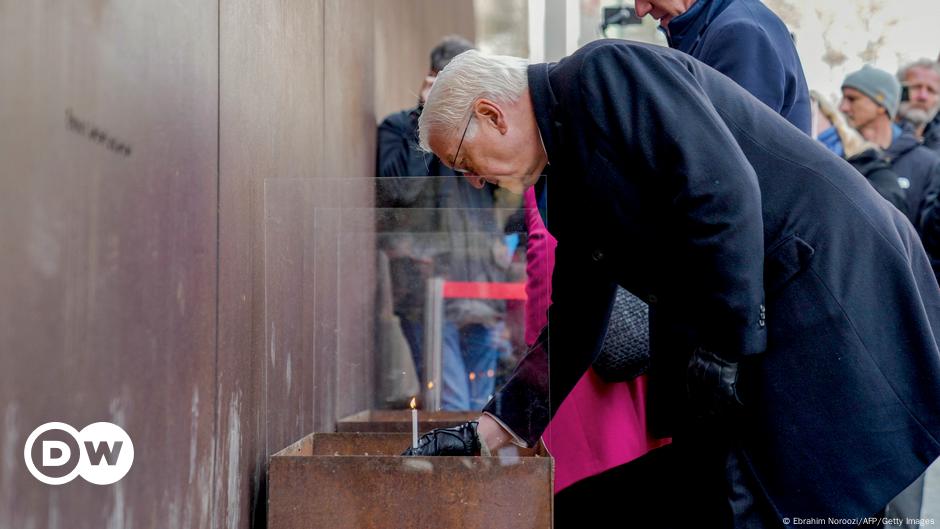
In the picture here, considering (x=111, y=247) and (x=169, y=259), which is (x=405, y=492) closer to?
(x=169, y=259)

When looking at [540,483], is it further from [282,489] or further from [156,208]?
[156,208]

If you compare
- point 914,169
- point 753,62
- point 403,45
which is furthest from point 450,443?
point 403,45

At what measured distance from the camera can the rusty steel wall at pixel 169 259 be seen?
155 cm

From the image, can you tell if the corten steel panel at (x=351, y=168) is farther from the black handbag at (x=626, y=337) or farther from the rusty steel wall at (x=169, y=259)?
the black handbag at (x=626, y=337)

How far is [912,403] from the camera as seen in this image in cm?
230

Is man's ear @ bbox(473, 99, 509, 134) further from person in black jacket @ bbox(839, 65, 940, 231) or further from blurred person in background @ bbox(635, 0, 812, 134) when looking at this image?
person in black jacket @ bbox(839, 65, 940, 231)

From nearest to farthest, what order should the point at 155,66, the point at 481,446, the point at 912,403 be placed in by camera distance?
the point at 155,66 → the point at 912,403 → the point at 481,446

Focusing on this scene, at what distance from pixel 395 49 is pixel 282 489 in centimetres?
A: 367

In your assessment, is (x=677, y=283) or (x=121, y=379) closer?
(x=121, y=379)

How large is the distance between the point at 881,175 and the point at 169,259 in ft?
11.7

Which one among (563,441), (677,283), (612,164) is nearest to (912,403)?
(677,283)

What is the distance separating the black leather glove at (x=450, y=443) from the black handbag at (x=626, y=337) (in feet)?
1.80

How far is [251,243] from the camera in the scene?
2668 millimetres

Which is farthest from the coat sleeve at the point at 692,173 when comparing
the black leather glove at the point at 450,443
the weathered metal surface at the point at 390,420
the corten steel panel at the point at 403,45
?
the corten steel panel at the point at 403,45
